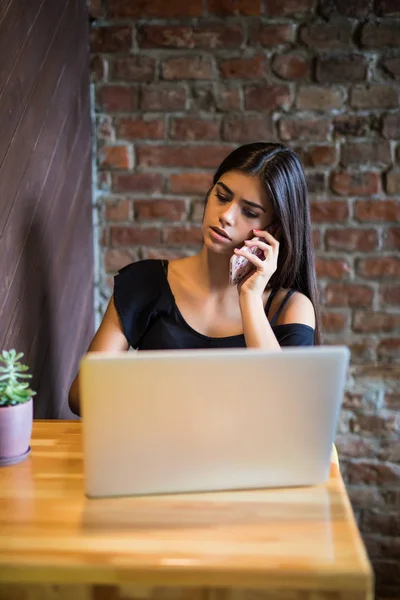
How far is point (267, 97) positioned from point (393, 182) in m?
0.49

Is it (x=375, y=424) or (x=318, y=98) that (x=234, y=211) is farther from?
(x=375, y=424)

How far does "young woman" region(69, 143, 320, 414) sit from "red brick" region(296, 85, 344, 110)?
0.49m

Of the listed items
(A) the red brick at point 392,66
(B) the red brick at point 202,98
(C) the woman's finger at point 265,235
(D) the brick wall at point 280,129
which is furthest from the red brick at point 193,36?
(C) the woman's finger at point 265,235

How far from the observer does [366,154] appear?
1997 mm

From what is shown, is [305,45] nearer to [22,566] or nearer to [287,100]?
[287,100]

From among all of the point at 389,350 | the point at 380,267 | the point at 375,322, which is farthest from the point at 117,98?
the point at 389,350

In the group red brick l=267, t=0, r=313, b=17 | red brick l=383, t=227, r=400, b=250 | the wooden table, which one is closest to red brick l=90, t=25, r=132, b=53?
red brick l=267, t=0, r=313, b=17

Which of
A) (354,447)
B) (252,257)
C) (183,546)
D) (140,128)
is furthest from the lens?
(354,447)

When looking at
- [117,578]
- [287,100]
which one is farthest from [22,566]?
[287,100]

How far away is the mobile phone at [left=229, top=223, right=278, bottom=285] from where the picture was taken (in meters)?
1.49

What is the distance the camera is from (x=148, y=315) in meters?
1.62

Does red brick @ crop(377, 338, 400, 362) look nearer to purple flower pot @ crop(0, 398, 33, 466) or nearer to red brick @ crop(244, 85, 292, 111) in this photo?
red brick @ crop(244, 85, 292, 111)

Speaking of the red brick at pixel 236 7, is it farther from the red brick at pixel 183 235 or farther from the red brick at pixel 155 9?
the red brick at pixel 183 235

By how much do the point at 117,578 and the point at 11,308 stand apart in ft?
2.58
